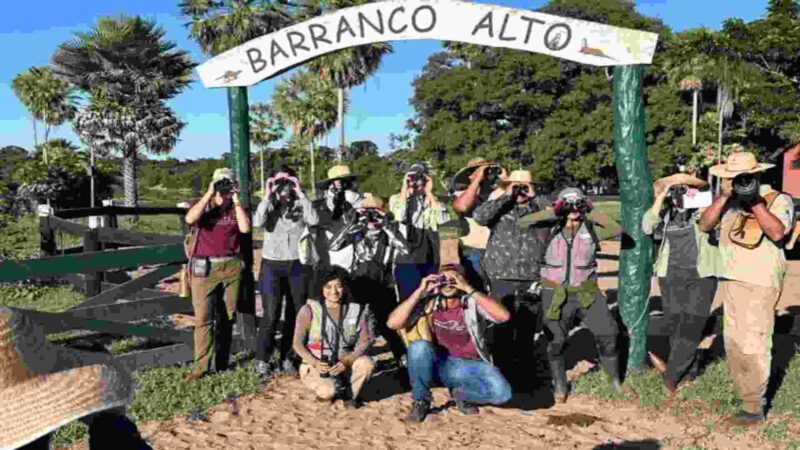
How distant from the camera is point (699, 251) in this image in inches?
217

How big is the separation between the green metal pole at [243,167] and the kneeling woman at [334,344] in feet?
4.24

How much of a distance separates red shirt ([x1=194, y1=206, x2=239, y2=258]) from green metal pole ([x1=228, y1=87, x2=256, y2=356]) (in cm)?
61

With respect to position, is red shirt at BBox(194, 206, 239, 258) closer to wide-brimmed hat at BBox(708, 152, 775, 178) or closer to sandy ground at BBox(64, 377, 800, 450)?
sandy ground at BBox(64, 377, 800, 450)

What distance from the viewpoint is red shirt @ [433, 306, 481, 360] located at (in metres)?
5.27

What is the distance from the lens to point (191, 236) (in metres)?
6.02

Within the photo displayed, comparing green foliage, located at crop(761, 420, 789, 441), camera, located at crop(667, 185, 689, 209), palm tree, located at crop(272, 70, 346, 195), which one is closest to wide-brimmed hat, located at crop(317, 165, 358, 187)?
camera, located at crop(667, 185, 689, 209)

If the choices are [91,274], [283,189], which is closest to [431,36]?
[283,189]

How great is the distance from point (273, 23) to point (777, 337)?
94.9ft

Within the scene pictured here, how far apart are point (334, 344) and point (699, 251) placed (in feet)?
8.35

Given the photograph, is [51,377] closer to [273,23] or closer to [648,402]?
[648,402]

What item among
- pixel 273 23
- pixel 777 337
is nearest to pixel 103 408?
pixel 777 337

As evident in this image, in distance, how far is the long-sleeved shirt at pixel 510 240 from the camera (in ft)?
18.4

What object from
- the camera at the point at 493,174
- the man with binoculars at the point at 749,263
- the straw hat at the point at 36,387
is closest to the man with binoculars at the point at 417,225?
the camera at the point at 493,174

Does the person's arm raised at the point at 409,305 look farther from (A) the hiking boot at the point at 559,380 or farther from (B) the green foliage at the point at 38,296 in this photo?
(B) the green foliage at the point at 38,296
